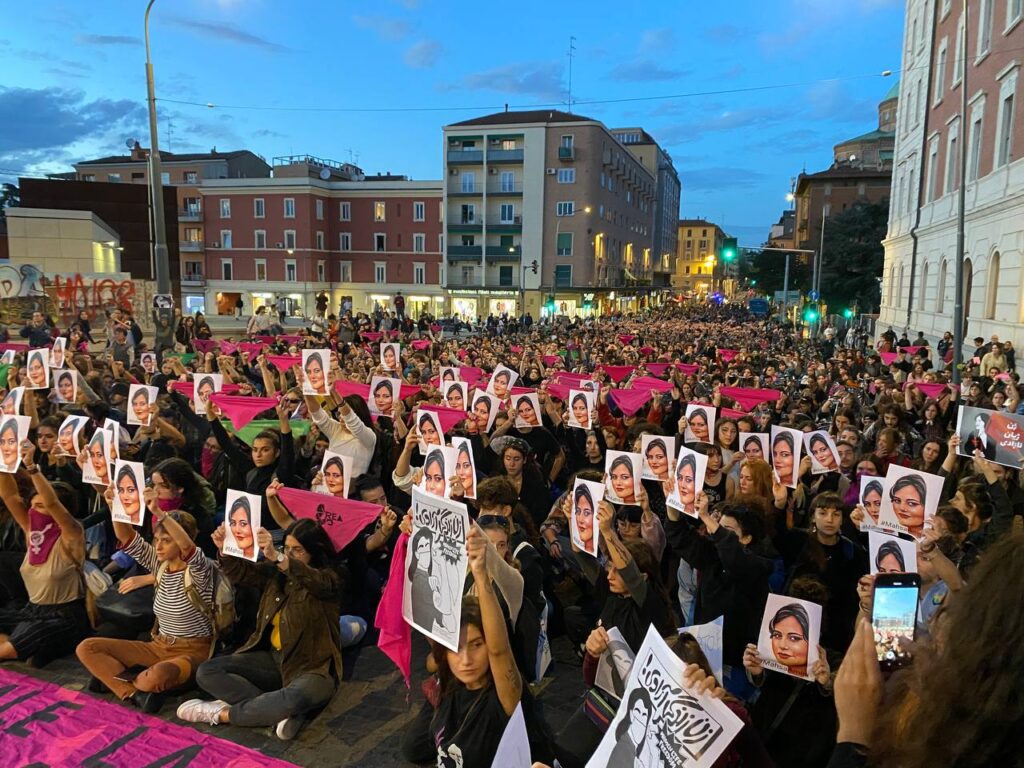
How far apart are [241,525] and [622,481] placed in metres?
2.90

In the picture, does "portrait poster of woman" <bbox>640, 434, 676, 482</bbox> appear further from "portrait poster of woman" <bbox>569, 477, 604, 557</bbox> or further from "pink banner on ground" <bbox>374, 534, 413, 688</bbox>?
"pink banner on ground" <bbox>374, 534, 413, 688</bbox>

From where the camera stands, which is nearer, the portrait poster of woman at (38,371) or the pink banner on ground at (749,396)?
the portrait poster of woman at (38,371)

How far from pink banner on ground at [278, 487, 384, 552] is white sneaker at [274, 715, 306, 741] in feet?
4.16

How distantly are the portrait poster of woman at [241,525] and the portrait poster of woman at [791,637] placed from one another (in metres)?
3.57

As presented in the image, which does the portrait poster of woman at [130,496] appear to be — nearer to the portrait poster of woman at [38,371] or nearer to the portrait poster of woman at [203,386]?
the portrait poster of woman at [203,386]

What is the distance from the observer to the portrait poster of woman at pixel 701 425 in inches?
325

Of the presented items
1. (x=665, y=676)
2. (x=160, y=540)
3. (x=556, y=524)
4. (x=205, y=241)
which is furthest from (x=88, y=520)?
(x=205, y=241)

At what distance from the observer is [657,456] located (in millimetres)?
6457

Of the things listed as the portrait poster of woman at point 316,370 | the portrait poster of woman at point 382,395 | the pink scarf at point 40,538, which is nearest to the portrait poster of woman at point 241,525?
the pink scarf at point 40,538

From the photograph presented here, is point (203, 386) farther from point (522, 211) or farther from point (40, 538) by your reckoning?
point (522, 211)

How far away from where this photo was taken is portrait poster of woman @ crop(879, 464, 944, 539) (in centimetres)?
536

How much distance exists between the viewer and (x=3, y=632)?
20.1ft

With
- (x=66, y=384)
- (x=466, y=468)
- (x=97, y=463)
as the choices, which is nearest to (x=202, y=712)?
(x=466, y=468)

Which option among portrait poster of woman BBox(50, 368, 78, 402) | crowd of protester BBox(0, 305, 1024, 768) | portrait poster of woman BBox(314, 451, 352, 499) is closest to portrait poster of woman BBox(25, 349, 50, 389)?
portrait poster of woman BBox(50, 368, 78, 402)
